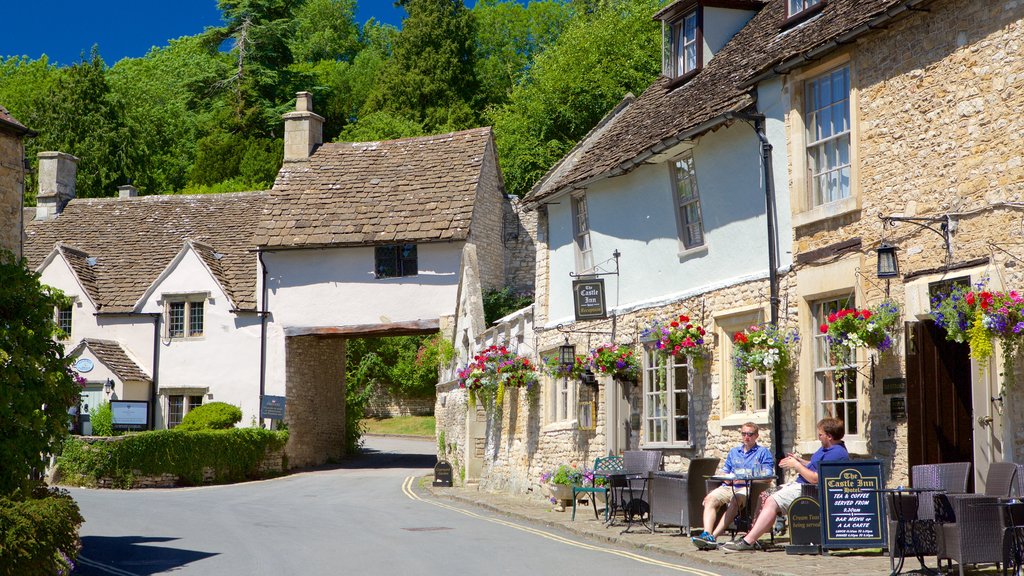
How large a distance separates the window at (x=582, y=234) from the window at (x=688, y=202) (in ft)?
10.7

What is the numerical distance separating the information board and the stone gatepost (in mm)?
4165

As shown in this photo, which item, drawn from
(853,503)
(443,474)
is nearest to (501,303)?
(443,474)

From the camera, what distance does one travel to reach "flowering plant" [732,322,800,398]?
14.2 metres

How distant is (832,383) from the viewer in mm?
13781

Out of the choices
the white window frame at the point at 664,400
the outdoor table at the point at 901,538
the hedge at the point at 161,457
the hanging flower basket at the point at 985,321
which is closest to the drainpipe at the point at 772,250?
Result: the white window frame at the point at 664,400

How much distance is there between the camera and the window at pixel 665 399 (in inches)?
688

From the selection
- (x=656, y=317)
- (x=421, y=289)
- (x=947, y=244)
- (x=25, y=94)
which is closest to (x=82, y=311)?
(x=421, y=289)

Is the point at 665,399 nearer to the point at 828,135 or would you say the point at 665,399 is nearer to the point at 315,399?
the point at 828,135

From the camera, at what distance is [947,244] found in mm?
12023

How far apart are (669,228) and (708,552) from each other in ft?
22.4

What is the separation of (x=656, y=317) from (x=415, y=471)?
47.9ft

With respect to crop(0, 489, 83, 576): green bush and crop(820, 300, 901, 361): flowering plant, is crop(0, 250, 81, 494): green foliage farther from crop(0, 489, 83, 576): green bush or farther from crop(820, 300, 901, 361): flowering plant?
crop(820, 300, 901, 361): flowering plant

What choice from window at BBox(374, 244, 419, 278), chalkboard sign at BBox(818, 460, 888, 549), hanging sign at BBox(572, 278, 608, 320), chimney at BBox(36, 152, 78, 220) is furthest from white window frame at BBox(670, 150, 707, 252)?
chimney at BBox(36, 152, 78, 220)

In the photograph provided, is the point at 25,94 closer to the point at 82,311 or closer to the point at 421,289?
the point at 82,311
